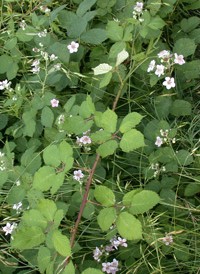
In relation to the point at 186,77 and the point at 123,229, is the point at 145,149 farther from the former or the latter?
the point at 123,229

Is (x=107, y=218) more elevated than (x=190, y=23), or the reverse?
(x=190, y=23)

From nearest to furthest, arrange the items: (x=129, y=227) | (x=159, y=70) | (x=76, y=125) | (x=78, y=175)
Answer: (x=129, y=227) → (x=76, y=125) → (x=78, y=175) → (x=159, y=70)

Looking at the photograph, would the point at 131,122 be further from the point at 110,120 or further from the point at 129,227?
the point at 129,227

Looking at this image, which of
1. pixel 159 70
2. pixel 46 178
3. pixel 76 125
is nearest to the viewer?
pixel 46 178

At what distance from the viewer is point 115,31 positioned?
5.22 feet

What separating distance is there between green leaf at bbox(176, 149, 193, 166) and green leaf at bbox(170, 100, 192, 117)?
0.59 feet

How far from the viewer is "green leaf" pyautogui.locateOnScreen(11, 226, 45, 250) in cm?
116

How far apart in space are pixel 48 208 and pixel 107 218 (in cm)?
16

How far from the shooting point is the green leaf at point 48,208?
1184mm

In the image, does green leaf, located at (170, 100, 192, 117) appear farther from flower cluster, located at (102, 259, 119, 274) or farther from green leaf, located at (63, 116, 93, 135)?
flower cluster, located at (102, 259, 119, 274)

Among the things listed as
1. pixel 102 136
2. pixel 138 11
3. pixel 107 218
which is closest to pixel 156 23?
pixel 138 11

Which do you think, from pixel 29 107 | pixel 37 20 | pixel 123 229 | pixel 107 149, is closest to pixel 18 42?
pixel 37 20

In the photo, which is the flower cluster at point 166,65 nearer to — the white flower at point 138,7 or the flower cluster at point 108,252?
the white flower at point 138,7

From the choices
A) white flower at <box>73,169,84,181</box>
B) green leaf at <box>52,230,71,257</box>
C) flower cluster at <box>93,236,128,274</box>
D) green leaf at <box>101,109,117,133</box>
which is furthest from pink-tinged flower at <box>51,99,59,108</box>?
green leaf at <box>52,230,71,257</box>
